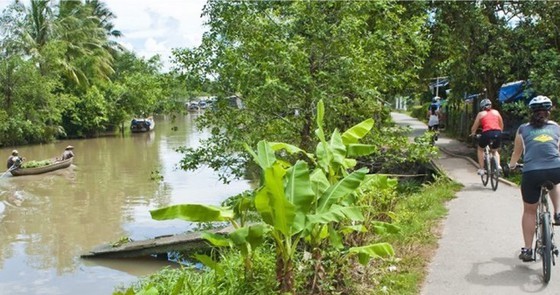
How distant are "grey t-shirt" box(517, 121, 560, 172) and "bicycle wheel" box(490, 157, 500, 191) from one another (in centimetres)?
519

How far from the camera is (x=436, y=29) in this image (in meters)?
16.6

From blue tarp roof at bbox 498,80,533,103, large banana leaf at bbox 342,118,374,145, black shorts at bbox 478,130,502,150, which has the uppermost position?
blue tarp roof at bbox 498,80,533,103

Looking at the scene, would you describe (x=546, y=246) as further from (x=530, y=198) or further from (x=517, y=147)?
(x=517, y=147)

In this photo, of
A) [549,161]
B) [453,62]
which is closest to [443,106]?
[453,62]

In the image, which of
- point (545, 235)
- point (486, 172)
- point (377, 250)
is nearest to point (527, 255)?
point (545, 235)

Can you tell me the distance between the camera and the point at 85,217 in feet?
51.1

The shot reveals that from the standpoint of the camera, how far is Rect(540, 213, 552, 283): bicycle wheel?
204 inches

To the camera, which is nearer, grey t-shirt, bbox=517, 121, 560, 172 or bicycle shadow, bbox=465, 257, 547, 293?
bicycle shadow, bbox=465, 257, 547, 293

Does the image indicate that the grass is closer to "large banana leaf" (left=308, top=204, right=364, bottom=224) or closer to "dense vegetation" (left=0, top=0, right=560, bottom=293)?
"dense vegetation" (left=0, top=0, right=560, bottom=293)

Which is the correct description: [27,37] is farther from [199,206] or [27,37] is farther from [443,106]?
[199,206]

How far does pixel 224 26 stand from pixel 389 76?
3.37 m

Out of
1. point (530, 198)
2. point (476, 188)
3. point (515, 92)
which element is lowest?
point (476, 188)

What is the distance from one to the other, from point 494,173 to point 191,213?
800 centimetres

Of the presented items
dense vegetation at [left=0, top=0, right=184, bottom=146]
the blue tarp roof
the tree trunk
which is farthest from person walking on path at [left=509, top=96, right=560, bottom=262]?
dense vegetation at [left=0, top=0, right=184, bottom=146]
